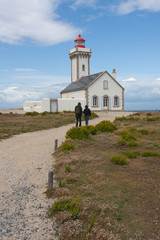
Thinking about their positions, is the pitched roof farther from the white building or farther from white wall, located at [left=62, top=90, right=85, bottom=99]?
white wall, located at [left=62, top=90, right=85, bottom=99]

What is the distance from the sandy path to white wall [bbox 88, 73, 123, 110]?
26.0 metres

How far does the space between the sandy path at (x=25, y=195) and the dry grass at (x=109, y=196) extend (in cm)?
45

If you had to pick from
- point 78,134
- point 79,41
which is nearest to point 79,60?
point 79,41

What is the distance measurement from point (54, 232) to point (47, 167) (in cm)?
→ 457

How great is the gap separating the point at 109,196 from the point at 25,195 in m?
2.42

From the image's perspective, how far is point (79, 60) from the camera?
141ft

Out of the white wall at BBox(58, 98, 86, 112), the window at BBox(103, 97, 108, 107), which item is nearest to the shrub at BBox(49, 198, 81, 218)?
the white wall at BBox(58, 98, 86, 112)

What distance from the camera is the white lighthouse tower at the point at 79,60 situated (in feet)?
141

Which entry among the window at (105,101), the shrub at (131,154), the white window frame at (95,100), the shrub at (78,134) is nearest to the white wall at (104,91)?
the white window frame at (95,100)

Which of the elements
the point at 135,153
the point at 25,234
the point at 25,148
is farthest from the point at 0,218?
the point at 25,148

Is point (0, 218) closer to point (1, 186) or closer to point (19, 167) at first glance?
point (1, 186)

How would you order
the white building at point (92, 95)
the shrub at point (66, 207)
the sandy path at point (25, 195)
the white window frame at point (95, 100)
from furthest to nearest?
the white window frame at point (95, 100)
the white building at point (92, 95)
the shrub at point (66, 207)
the sandy path at point (25, 195)

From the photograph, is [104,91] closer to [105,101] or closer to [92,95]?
[105,101]

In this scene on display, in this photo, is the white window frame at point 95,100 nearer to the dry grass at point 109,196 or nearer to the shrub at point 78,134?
the shrub at point 78,134
